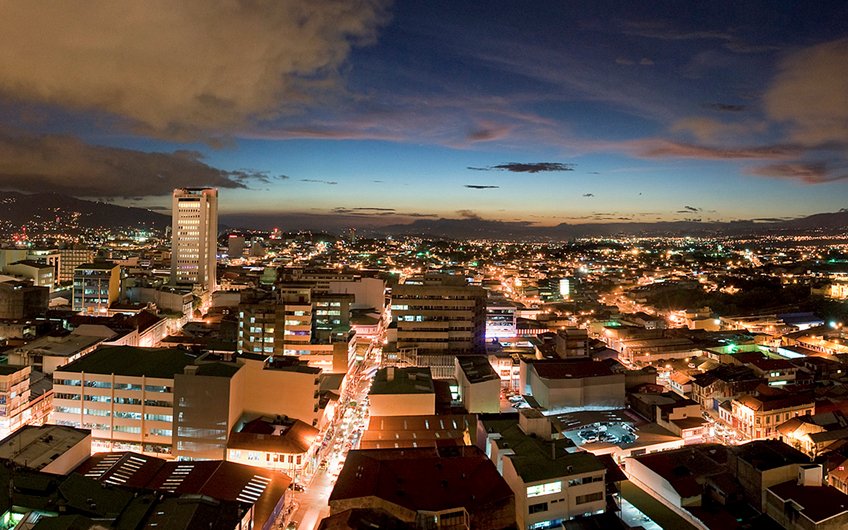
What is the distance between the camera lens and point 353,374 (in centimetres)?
2225

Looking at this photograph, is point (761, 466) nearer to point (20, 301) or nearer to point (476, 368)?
point (476, 368)

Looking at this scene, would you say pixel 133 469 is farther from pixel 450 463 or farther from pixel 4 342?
pixel 4 342

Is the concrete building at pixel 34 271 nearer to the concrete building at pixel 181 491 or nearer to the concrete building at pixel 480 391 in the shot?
the concrete building at pixel 181 491

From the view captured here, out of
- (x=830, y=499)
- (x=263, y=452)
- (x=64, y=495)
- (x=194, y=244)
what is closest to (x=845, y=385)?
(x=830, y=499)

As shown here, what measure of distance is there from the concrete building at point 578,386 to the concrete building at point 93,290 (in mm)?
26205

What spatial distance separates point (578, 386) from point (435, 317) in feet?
23.5

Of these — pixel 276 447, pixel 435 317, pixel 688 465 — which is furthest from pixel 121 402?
pixel 688 465

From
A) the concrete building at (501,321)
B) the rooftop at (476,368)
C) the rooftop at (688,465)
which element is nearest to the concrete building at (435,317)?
the rooftop at (476,368)

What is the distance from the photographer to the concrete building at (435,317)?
2256 cm

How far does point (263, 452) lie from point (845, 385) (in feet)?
65.7

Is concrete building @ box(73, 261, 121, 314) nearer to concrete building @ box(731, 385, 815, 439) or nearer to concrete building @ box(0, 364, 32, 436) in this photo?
concrete building @ box(0, 364, 32, 436)

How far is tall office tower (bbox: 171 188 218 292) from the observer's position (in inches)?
1550

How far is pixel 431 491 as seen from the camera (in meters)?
10.1

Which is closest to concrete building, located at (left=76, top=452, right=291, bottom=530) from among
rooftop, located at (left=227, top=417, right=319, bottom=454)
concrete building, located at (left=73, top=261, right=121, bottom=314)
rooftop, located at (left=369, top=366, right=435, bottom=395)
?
rooftop, located at (left=227, top=417, right=319, bottom=454)
